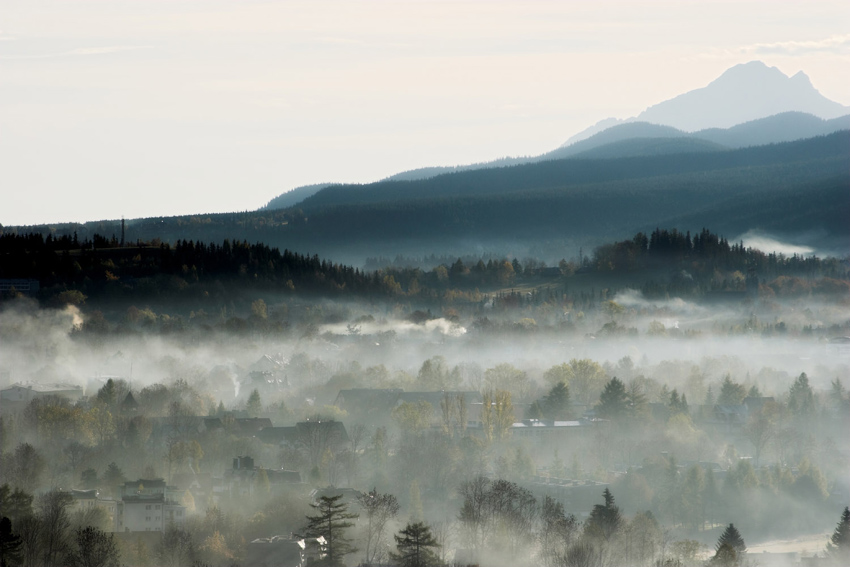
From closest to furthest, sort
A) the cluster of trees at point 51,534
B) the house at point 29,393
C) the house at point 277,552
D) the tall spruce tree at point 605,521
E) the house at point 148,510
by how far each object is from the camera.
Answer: the cluster of trees at point 51,534
the house at point 277,552
the tall spruce tree at point 605,521
the house at point 148,510
the house at point 29,393

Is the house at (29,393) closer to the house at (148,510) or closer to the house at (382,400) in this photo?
the house at (382,400)

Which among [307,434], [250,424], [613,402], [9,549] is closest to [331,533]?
[9,549]

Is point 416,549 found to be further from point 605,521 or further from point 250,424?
point 250,424

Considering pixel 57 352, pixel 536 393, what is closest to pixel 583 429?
pixel 536 393

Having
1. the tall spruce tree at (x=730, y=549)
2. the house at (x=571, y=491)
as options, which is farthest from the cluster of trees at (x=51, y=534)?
the tall spruce tree at (x=730, y=549)

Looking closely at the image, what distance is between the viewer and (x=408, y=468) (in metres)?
122

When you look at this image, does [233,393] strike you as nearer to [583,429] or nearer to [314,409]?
[314,409]

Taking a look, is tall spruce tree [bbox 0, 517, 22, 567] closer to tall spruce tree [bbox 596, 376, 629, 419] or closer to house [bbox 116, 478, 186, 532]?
house [bbox 116, 478, 186, 532]

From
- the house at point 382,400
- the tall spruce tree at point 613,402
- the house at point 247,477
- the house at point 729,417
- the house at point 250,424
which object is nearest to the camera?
the house at point 247,477

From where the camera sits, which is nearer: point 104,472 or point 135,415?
point 104,472

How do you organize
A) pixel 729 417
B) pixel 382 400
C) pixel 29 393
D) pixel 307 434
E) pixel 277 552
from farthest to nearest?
pixel 382 400 → pixel 729 417 → pixel 29 393 → pixel 307 434 → pixel 277 552

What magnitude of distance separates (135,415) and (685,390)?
204 feet

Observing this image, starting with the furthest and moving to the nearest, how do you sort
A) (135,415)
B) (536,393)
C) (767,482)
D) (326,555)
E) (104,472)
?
(536,393), (135,415), (767,482), (104,472), (326,555)

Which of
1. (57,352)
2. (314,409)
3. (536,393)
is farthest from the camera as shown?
(57,352)
